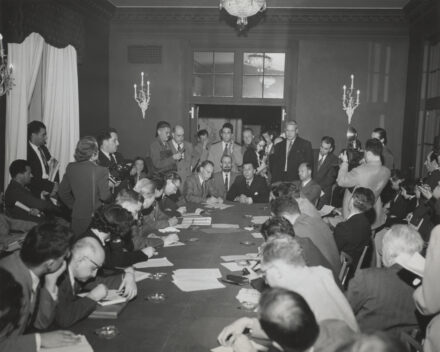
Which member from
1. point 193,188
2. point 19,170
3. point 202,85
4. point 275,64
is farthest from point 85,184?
point 275,64

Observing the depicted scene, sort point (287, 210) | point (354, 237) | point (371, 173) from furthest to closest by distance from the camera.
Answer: point (371, 173), point (354, 237), point (287, 210)

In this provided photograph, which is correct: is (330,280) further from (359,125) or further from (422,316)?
(359,125)

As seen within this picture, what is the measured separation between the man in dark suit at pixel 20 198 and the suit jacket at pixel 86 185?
898mm

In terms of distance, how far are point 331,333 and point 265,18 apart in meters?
7.81

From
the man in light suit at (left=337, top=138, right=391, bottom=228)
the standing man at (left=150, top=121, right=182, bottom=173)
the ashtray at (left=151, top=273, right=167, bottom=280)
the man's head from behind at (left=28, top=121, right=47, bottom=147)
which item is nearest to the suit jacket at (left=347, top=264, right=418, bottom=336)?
the ashtray at (left=151, top=273, right=167, bottom=280)

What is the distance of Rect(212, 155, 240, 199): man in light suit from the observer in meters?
6.66

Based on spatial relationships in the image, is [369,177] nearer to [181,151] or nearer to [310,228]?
[310,228]

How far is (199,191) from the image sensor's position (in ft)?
20.9

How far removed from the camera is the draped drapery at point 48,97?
593 cm

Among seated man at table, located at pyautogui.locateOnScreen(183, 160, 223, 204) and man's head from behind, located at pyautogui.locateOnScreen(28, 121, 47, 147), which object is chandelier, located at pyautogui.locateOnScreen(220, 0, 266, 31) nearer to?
seated man at table, located at pyautogui.locateOnScreen(183, 160, 223, 204)

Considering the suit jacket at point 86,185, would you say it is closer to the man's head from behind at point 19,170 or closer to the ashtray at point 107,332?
the man's head from behind at point 19,170

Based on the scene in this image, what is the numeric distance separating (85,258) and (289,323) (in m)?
1.42

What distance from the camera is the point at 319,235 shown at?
3.44 metres

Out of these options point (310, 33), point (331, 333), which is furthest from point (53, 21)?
point (331, 333)
